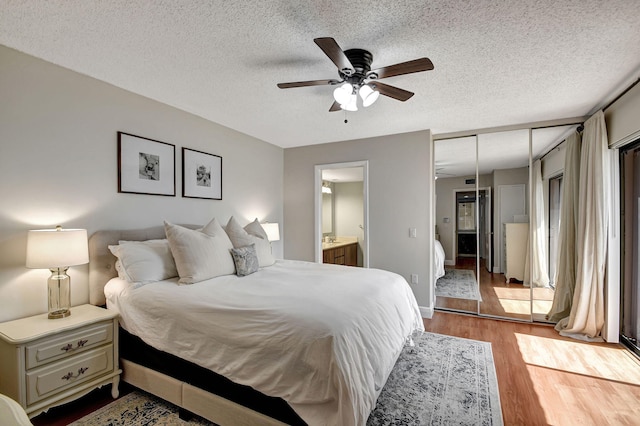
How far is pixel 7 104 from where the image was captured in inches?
80.2

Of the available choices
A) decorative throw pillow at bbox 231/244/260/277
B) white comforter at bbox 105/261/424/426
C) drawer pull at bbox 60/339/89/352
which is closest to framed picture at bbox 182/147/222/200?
decorative throw pillow at bbox 231/244/260/277

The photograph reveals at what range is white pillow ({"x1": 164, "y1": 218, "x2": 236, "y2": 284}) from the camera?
8.03 ft

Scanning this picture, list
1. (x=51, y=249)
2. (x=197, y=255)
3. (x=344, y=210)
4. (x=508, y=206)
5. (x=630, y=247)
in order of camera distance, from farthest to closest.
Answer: (x=344, y=210) → (x=508, y=206) → (x=630, y=247) → (x=197, y=255) → (x=51, y=249)

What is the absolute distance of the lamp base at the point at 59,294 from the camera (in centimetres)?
207

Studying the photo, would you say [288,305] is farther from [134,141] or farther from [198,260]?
[134,141]

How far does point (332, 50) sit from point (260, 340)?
170 cm

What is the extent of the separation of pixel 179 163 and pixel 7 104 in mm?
1370

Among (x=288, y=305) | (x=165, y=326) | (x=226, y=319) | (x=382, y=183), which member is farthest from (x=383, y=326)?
(x=382, y=183)

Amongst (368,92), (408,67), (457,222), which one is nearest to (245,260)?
(368,92)

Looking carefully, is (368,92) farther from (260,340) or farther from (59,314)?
(59,314)

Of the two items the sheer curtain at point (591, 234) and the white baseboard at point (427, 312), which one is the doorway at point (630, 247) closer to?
the sheer curtain at point (591, 234)

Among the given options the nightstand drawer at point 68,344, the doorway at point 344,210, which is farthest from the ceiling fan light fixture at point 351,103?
the doorway at point 344,210

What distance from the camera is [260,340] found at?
5.47ft

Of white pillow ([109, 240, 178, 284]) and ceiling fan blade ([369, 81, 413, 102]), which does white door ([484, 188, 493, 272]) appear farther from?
white pillow ([109, 240, 178, 284])
